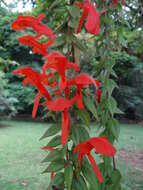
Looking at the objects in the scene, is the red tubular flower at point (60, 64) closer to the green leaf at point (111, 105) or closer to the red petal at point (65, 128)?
the red petal at point (65, 128)

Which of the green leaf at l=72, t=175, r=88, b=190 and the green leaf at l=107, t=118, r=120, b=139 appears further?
the green leaf at l=107, t=118, r=120, b=139

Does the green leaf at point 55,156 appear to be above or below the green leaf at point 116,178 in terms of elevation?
above

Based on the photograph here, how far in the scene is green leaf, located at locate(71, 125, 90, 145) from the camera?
1.73 feet

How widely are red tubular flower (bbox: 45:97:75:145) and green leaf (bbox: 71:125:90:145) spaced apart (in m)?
0.02

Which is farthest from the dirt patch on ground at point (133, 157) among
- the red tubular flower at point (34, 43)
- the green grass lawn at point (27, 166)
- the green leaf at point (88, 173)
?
the red tubular flower at point (34, 43)

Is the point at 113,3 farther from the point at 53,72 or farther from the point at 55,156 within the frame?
the point at 55,156

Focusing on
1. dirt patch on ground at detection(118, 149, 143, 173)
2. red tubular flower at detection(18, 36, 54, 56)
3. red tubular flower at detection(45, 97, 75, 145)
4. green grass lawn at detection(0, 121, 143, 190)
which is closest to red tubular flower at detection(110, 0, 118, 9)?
red tubular flower at detection(18, 36, 54, 56)

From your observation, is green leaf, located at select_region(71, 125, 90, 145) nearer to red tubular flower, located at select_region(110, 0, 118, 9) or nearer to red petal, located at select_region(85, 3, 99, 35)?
red petal, located at select_region(85, 3, 99, 35)

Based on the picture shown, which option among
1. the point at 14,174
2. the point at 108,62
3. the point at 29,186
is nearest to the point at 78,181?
the point at 108,62

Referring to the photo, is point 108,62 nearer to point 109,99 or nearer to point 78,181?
point 109,99

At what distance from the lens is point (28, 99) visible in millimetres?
9117

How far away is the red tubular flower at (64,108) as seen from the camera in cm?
43

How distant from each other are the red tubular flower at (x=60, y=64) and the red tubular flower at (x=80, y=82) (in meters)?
0.02

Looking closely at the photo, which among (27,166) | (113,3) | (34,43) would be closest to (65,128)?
(34,43)
